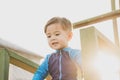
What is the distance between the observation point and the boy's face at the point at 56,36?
1193 mm

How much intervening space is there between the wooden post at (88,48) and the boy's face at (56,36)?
476 mm

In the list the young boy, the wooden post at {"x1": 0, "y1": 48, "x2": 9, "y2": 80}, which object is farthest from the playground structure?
the young boy

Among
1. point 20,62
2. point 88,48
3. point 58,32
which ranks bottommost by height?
point 88,48

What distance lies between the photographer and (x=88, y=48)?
710mm

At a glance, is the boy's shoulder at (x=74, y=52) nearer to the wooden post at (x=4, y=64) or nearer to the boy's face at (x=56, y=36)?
the boy's face at (x=56, y=36)

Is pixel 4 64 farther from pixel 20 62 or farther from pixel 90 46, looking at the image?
pixel 90 46

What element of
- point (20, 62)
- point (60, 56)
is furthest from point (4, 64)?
point (60, 56)

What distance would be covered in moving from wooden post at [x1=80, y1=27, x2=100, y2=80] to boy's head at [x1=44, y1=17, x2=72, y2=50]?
0.48m

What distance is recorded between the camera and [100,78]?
0.68 meters

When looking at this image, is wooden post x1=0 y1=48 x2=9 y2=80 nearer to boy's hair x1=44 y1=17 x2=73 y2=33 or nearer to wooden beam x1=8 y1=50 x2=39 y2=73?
wooden beam x1=8 y1=50 x2=39 y2=73

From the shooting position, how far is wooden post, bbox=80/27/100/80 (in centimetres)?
70

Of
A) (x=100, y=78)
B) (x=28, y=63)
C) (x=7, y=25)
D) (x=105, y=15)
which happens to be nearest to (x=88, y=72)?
(x=100, y=78)

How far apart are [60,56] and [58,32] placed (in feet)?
0.36

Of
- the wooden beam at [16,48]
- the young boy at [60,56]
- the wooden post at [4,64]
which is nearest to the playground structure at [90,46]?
the wooden post at [4,64]
